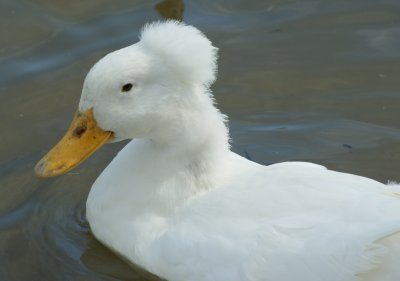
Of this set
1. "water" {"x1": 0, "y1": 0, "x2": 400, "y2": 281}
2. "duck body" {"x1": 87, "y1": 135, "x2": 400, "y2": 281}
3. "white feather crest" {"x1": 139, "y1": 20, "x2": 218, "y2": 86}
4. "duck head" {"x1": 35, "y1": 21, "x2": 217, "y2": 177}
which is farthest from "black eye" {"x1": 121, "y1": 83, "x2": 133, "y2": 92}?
"water" {"x1": 0, "y1": 0, "x2": 400, "y2": 281}

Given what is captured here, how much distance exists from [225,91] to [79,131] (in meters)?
2.25

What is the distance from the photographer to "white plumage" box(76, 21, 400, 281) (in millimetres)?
5211

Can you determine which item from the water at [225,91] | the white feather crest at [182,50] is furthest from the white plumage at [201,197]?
the water at [225,91]

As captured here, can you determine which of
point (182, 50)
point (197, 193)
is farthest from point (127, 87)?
point (197, 193)

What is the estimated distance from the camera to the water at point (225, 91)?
21.2 ft

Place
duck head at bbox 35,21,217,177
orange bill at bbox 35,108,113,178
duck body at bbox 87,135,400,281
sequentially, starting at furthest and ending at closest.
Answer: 1. orange bill at bbox 35,108,113,178
2. duck head at bbox 35,21,217,177
3. duck body at bbox 87,135,400,281

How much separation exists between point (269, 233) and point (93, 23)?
12.2 feet

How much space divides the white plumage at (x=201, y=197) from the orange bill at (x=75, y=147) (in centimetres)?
9

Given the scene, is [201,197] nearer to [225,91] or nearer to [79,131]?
[79,131]

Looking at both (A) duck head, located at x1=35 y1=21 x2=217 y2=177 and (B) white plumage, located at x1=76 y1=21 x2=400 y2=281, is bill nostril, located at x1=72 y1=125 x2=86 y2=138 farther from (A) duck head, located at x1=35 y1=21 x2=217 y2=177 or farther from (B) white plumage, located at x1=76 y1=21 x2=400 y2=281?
(B) white plumage, located at x1=76 y1=21 x2=400 y2=281

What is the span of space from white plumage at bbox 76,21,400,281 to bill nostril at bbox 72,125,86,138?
0.13 m

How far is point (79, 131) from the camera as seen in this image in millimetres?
5699

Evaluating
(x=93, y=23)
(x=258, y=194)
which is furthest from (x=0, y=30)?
(x=258, y=194)

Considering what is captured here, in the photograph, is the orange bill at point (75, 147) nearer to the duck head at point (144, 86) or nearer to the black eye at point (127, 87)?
the duck head at point (144, 86)
